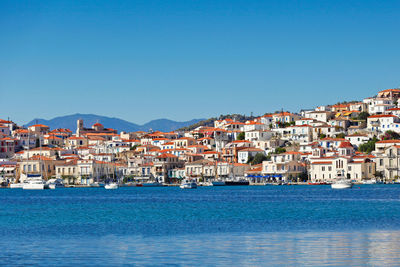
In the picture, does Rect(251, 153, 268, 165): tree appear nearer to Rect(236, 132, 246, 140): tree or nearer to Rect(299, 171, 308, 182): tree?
Rect(299, 171, 308, 182): tree

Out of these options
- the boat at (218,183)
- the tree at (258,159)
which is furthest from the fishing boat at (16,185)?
the tree at (258,159)

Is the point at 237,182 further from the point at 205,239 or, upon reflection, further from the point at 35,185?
the point at 205,239

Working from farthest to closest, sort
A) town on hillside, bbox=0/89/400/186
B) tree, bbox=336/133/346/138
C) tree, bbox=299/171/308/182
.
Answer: tree, bbox=336/133/346/138 < tree, bbox=299/171/308/182 < town on hillside, bbox=0/89/400/186

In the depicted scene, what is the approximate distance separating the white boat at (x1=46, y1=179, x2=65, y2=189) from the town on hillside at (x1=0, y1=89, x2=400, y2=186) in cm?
564

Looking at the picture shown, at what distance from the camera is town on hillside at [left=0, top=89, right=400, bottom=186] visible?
108m

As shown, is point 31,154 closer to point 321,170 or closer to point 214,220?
point 321,170

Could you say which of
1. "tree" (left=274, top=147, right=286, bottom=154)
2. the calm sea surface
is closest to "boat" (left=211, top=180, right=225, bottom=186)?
"tree" (left=274, top=147, right=286, bottom=154)

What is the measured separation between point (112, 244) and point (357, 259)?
8999mm

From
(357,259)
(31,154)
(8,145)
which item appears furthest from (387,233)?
(8,145)

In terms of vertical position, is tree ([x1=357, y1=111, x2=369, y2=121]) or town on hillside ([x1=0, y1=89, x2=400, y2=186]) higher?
tree ([x1=357, y1=111, x2=369, y2=121])

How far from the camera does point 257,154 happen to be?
120812 mm

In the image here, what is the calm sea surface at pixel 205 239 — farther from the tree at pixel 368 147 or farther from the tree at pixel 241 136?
the tree at pixel 241 136

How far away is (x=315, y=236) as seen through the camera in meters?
28.4

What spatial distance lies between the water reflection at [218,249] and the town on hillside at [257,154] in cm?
7741
